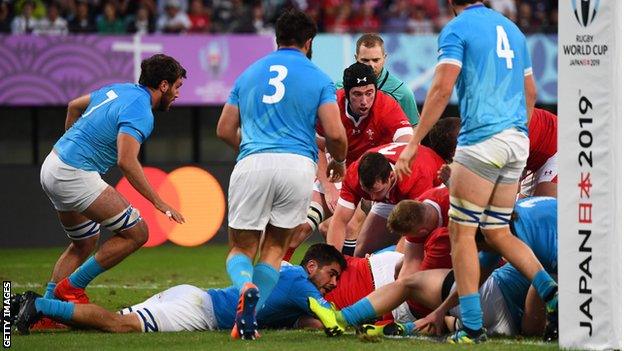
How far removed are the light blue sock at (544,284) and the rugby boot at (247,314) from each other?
179 cm

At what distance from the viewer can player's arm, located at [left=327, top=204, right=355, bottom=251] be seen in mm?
10672

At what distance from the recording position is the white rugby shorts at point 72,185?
9.88m

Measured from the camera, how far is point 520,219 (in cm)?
849

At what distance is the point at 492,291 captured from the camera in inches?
343

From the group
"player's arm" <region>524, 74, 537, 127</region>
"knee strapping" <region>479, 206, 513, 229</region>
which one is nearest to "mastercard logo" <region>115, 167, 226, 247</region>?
"player's arm" <region>524, 74, 537, 127</region>

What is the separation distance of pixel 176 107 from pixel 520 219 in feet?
43.9

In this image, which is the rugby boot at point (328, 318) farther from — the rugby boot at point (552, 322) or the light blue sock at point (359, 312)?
the rugby boot at point (552, 322)

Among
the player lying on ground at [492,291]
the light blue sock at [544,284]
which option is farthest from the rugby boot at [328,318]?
the light blue sock at [544,284]

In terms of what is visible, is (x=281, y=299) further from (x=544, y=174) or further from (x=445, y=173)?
(x=544, y=174)

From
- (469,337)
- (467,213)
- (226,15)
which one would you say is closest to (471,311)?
(469,337)

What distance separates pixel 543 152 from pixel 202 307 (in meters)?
3.28

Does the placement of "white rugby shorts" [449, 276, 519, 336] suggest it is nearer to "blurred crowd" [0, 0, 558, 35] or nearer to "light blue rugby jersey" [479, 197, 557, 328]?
"light blue rugby jersey" [479, 197, 557, 328]

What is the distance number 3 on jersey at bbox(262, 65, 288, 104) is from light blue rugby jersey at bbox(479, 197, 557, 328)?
5.80ft

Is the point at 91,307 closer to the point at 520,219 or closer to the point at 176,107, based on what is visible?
the point at 520,219
